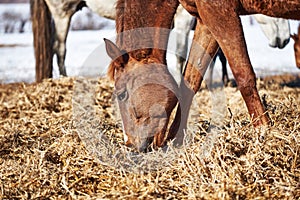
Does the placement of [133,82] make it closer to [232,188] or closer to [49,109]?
[232,188]

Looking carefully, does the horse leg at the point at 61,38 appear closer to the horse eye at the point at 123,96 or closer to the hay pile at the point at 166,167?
the hay pile at the point at 166,167

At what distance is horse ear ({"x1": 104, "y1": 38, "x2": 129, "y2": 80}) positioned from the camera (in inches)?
122

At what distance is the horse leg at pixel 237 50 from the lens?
3.07 metres

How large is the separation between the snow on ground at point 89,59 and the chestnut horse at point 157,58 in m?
3.72

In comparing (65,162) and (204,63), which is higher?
(204,63)

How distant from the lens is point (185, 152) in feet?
8.78

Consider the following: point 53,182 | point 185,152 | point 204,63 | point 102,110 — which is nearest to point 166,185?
point 185,152

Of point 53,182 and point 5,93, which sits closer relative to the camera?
point 53,182

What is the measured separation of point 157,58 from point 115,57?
28cm

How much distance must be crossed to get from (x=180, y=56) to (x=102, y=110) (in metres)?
2.32

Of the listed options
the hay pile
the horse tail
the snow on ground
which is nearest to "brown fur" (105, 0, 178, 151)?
the hay pile

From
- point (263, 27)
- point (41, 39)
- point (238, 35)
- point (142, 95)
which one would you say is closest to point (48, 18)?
point (41, 39)

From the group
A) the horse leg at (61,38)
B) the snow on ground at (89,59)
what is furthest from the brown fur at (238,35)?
the horse leg at (61,38)

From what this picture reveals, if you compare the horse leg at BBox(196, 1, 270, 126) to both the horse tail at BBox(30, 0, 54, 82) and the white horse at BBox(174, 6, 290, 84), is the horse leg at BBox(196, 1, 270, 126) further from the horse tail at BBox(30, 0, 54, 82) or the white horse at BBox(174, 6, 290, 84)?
the horse tail at BBox(30, 0, 54, 82)
